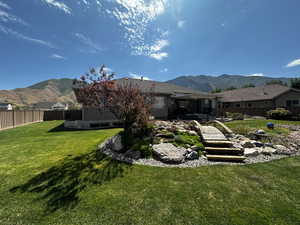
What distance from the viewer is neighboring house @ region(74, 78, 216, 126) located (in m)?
11.9

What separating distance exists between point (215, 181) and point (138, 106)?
12.6 ft

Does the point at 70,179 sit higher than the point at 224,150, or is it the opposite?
the point at 224,150

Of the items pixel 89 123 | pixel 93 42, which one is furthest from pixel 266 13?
pixel 89 123

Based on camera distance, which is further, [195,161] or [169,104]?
[169,104]

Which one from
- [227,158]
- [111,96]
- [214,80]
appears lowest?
[227,158]

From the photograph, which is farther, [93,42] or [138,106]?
[93,42]

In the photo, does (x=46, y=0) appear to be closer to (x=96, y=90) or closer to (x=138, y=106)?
(x=96, y=90)

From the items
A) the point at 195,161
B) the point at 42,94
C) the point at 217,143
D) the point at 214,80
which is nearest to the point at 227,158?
the point at 217,143

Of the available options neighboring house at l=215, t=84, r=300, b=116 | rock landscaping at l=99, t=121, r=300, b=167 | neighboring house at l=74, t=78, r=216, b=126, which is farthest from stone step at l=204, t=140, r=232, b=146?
neighboring house at l=215, t=84, r=300, b=116

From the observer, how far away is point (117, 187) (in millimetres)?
3062

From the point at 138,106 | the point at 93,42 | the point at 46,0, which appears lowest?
the point at 138,106

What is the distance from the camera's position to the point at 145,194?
2807 mm

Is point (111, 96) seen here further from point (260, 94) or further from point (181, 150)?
point (260, 94)

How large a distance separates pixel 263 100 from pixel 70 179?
92.7 feet
